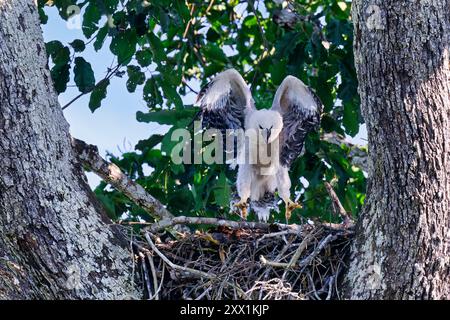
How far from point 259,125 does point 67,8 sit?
200cm

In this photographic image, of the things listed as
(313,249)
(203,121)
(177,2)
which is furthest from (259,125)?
(313,249)

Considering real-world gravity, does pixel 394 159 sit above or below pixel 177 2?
below

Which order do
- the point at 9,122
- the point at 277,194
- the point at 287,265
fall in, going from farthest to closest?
1. the point at 277,194
2. the point at 287,265
3. the point at 9,122

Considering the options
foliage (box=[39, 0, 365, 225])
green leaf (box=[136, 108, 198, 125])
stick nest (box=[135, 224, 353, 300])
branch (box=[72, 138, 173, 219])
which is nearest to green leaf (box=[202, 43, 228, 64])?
foliage (box=[39, 0, 365, 225])

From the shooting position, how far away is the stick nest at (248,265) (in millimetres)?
5707

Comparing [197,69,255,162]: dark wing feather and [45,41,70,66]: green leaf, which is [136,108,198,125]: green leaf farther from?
[45,41,70,66]: green leaf

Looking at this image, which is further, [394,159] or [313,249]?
[313,249]

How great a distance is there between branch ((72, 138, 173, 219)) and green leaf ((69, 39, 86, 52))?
1.17m

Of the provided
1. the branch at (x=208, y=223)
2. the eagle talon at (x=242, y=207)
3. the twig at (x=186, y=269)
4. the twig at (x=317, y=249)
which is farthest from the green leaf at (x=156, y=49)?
the twig at (x=317, y=249)

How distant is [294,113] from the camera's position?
26.5 ft

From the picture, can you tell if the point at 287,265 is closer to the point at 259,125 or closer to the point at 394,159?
the point at 394,159

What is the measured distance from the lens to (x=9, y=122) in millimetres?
5391

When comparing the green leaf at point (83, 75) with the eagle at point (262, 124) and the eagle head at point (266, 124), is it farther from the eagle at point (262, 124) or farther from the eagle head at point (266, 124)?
the eagle head at point (266, 124)
